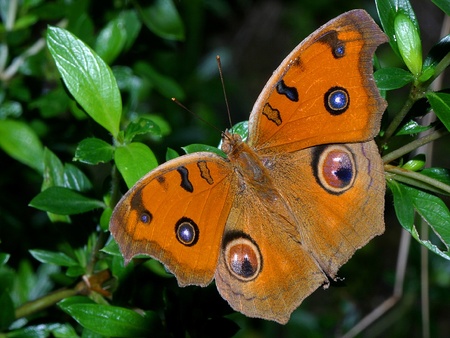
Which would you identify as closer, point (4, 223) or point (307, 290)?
point (307, 290)

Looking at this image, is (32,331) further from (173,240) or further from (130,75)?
(130,75)

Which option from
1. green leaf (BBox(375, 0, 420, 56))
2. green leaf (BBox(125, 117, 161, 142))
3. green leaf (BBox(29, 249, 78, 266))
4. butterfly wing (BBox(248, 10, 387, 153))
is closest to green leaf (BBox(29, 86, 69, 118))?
green leaf (BBox(29, 249, 78, 266))

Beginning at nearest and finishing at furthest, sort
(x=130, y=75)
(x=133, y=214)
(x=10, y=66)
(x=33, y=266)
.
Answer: (x=133, y=214) → (x=130, y=75) → (x=10, y=66) → (x=33, y=266)

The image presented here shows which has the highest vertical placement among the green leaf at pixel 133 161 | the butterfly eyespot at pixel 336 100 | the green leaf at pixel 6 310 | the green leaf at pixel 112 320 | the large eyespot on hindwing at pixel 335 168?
the butterfly eyespot at pixel 336 100

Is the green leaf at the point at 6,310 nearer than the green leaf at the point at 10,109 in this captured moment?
Yes

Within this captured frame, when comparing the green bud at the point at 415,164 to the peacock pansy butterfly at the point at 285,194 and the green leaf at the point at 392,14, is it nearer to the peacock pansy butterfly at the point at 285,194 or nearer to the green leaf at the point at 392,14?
the peacock pansy butterfly at the point at 285,194

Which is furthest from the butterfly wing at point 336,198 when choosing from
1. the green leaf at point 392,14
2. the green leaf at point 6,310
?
the green leaf at point 6,310

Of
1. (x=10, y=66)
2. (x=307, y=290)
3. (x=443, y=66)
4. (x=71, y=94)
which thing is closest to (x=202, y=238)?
(x=307, y=290)

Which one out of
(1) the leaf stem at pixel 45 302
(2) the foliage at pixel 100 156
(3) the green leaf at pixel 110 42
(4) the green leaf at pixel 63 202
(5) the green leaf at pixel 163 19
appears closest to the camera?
(2) the foliage at pixel 100 156
